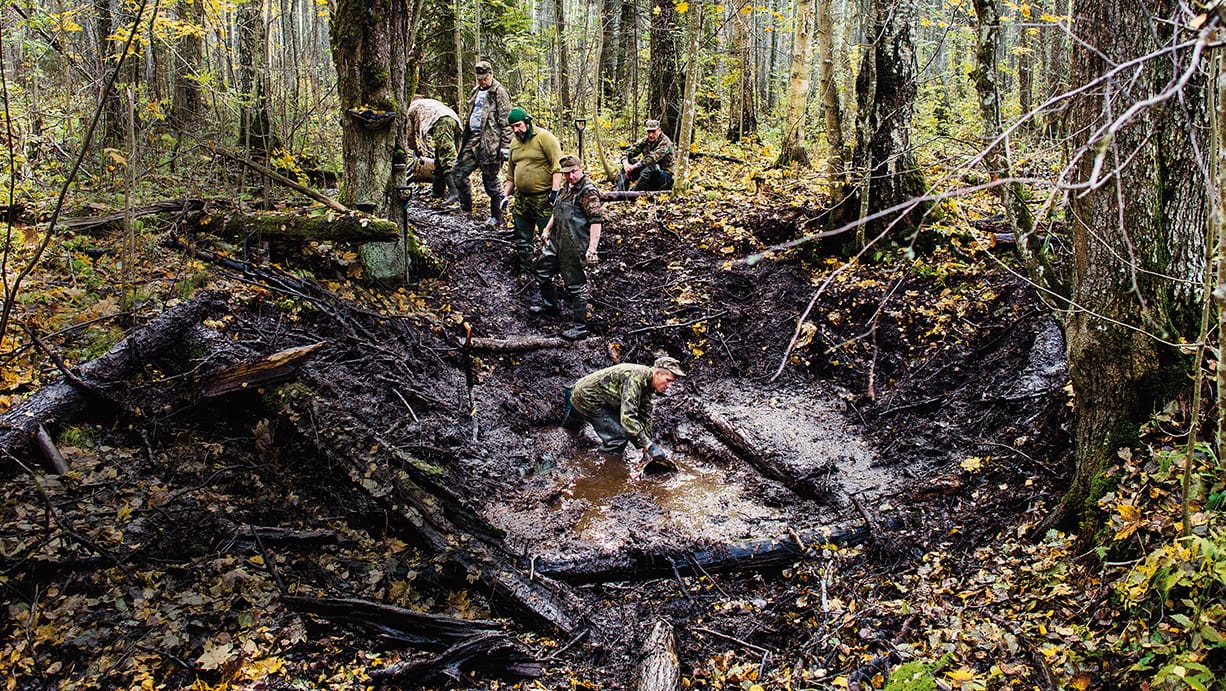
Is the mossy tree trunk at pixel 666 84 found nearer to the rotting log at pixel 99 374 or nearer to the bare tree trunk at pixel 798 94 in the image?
the bare tree trunk at pixel 798 94

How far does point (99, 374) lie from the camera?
5.01 metres

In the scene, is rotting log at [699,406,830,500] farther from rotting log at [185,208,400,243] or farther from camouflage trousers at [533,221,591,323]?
rotting log at [185,208,400,243]

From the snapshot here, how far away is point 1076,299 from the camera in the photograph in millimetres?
4180

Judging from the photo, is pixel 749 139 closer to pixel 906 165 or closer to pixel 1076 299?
pixel 906 165

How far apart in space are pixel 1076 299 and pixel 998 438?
64.5 inches

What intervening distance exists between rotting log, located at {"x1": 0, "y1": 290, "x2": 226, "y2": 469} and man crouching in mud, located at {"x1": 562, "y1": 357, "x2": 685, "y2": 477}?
134 inches

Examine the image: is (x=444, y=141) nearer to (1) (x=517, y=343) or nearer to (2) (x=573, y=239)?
(2) (x=573, y=239)

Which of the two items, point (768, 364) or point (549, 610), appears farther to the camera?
point (768, 364)

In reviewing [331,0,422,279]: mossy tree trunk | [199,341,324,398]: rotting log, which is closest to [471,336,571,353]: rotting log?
[331,0,422,279]: mossy tree trunk

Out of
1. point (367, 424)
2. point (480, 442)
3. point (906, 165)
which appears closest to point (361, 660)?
point (367, 424)

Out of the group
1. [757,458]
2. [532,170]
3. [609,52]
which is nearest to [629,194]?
[532,170]

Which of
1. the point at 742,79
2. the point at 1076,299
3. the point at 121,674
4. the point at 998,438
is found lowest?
the point at 121,674

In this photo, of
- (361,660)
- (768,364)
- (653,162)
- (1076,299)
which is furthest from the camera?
(653,162)

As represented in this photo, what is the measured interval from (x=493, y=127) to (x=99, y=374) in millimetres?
6437
